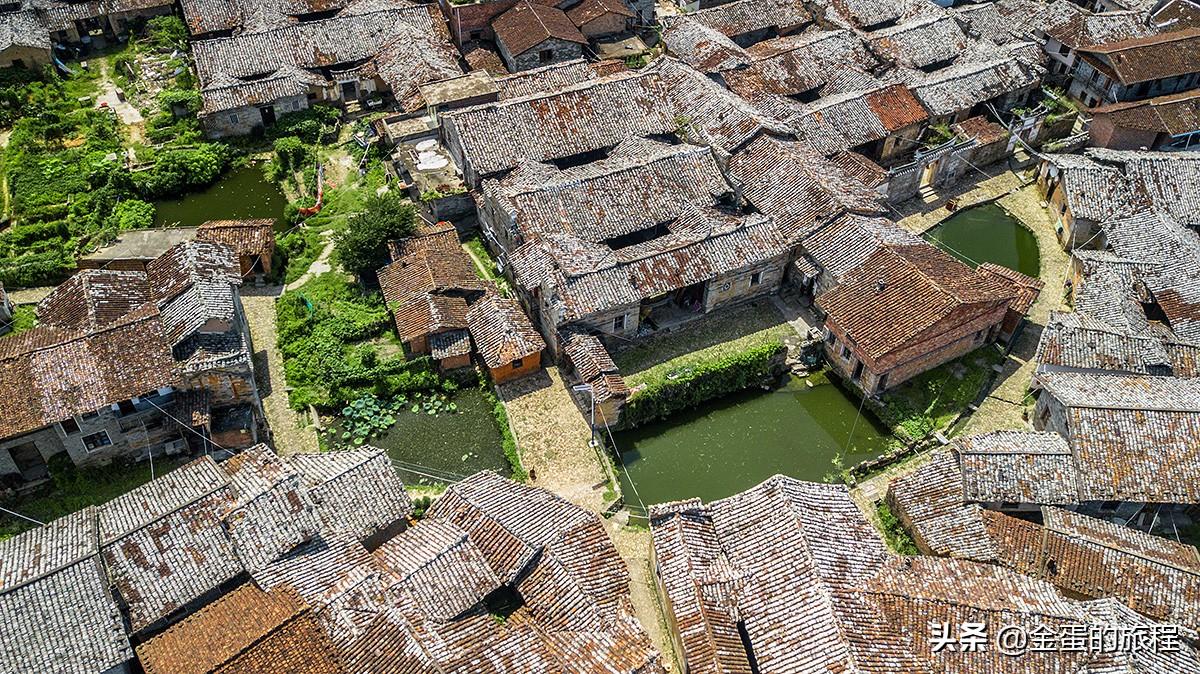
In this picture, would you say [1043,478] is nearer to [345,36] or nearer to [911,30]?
[911,30]

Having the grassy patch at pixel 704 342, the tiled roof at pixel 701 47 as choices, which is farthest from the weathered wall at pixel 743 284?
the tiled roof at pixel 701 47

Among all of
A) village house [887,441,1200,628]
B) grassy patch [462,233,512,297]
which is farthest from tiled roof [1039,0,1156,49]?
grassy patch [462,233,512,297]

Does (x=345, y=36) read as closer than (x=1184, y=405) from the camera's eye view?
No

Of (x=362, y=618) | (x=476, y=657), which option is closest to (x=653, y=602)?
(x=476, y=657)

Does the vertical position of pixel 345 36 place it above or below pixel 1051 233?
above

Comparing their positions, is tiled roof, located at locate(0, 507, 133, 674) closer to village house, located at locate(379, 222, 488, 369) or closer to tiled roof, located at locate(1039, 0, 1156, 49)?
village house, located at locate(379, 222, 488, 369)

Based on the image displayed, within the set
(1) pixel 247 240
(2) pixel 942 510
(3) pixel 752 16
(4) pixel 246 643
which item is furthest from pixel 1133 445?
(1) pixel 247 240

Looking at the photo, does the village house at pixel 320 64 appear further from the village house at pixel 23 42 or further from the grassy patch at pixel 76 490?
the grassy patch at pixel 76 490
